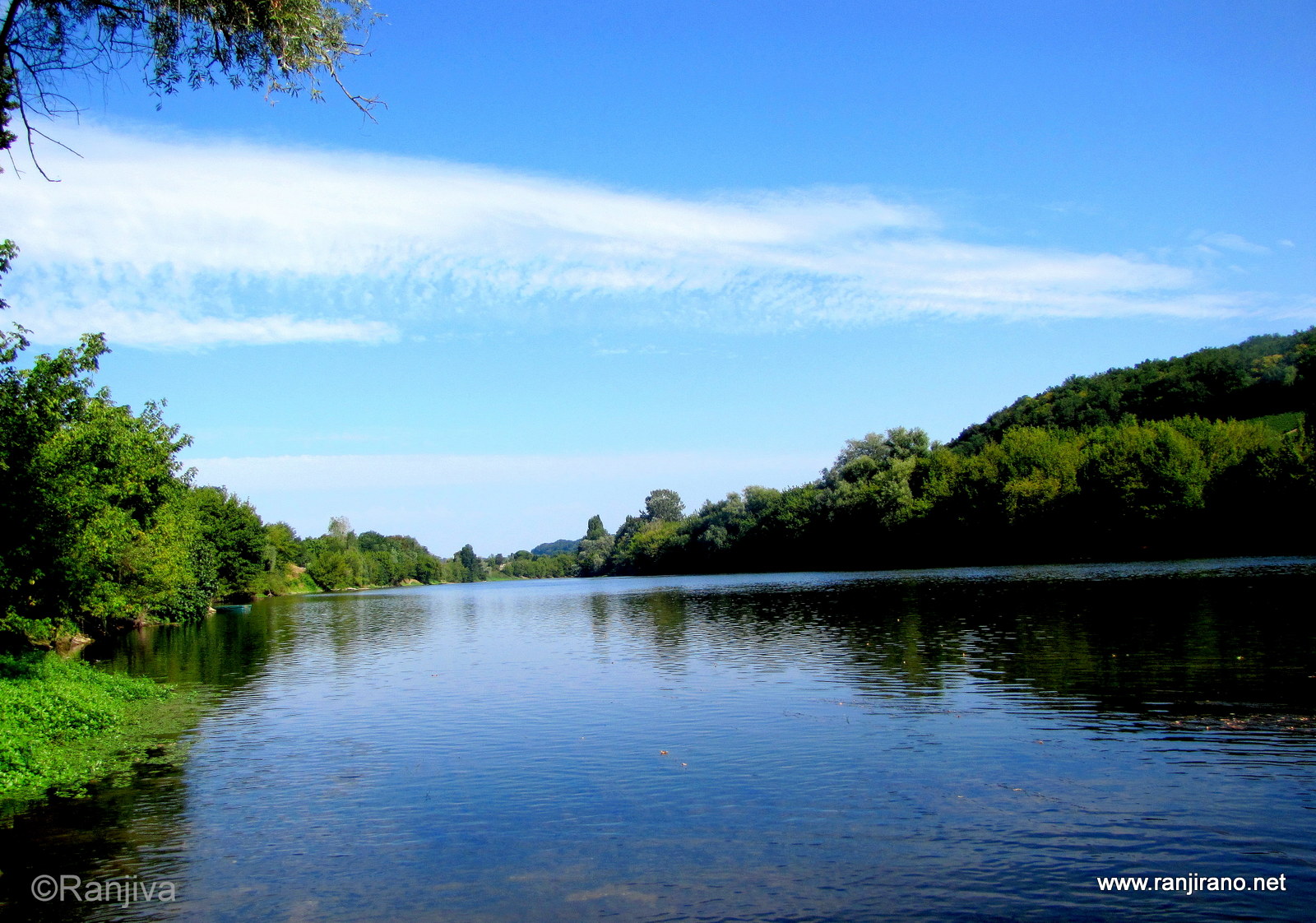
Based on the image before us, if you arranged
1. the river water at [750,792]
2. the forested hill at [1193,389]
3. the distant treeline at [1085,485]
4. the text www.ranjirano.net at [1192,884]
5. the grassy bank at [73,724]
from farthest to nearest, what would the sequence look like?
the forested hill at [1193,389]
the distant treeline at [1085,485]
the grassy bank at [73,724]
the river water at [750,792]
the text www.ranjirano.net at [1192,884]

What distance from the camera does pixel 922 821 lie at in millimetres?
12648

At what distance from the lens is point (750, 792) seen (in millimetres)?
14758

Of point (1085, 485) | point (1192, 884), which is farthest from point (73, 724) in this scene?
point (1085, 485)

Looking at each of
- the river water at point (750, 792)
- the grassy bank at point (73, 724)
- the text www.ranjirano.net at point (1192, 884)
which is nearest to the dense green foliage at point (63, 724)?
the grassy bank at point (73, 724)

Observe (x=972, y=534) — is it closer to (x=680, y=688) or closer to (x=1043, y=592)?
(x=1043, y=592)

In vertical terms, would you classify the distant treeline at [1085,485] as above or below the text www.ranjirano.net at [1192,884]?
above

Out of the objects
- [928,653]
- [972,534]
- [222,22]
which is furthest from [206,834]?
[972,534]

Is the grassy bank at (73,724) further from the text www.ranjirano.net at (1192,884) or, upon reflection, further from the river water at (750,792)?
the text www.ranjirano.net at (1192,884)

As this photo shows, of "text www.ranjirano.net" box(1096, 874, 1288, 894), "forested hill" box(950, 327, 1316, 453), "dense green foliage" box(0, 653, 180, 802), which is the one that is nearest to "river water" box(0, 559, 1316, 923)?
"text www.ranjirano.net" box(1096, 874, 1288, 894)

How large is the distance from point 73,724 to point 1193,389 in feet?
461

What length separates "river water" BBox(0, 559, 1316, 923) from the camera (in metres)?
10.5

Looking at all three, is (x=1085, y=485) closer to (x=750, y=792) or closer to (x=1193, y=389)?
(x=1193, y=389)

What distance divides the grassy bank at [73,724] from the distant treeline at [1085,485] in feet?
295

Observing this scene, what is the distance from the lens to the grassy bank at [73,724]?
16.7m
